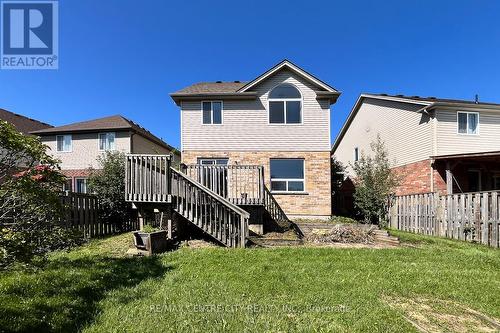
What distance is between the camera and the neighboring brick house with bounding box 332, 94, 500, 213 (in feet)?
50.5

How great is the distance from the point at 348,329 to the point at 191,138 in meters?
12.9

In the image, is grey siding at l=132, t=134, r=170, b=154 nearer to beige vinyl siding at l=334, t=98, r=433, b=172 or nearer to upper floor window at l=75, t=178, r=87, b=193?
upper floor window at l=75, t=178, r=87, b=193

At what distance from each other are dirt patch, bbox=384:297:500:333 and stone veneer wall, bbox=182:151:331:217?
9850mm

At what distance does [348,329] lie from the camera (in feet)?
11.8

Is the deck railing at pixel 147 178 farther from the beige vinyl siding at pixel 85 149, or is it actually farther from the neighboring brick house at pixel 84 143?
the beige vinyl siding at pixel 85 149

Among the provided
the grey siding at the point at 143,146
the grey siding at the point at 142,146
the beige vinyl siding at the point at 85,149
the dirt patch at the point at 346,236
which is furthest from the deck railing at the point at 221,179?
the grey siding at the point at 142,146

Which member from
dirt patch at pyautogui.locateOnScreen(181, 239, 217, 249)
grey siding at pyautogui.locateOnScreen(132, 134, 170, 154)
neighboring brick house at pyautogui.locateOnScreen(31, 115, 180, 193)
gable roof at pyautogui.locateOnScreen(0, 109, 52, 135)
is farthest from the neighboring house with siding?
gable roof at pyautogui.locateOnScreen(0, 109, 52, 135)

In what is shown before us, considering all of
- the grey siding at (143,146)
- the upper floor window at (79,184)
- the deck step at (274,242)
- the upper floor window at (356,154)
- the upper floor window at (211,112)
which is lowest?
the deck step at (274,242)

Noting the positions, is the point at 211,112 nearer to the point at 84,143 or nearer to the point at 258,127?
the point at 258,127

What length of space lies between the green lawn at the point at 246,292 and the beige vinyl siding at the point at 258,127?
8.26 meters

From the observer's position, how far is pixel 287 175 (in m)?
14.9

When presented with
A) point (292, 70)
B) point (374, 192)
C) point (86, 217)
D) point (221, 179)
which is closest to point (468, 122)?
point (374, 192)

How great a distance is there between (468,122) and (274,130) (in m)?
11.0

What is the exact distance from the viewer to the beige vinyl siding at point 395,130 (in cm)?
1627
